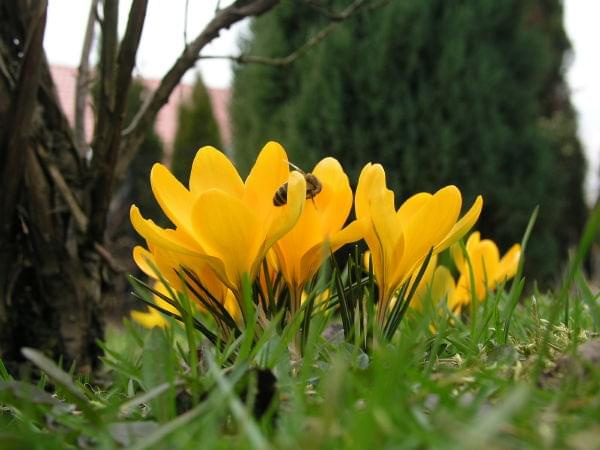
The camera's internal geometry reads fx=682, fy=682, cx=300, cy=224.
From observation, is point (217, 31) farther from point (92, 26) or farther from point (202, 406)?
point (202, 406)

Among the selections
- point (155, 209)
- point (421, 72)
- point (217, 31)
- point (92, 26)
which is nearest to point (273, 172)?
point (217, 31)

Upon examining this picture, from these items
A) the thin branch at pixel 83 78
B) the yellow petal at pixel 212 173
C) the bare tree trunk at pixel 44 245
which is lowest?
the bare tree trunk at pixel 44 245

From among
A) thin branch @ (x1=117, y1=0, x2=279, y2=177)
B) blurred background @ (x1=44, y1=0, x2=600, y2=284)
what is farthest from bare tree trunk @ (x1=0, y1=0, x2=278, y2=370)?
blurred background @ (x1=44, y1=0, x2=600, y2=284)

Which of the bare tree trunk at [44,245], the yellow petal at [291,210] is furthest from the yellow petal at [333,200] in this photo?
the bare tree trunk at [44,245]

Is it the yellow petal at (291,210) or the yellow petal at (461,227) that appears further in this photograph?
the yellow petal at (461,227)

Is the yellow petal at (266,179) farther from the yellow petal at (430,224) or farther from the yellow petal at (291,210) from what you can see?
the yellow petal at (430,224)

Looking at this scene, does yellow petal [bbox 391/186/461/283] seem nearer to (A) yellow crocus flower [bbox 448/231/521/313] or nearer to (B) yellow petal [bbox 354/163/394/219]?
(B) yellow petal [bbox 354/163/394/219]
